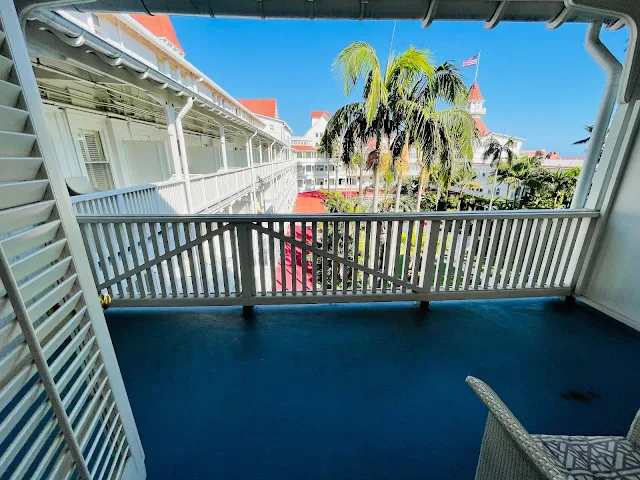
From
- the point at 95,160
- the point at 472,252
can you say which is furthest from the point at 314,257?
the point at 95,160

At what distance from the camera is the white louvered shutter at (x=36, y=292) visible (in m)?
0.65

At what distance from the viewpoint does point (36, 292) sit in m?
0.75

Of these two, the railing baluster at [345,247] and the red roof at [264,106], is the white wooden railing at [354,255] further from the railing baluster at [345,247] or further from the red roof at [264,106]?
the red roof at [264,106]

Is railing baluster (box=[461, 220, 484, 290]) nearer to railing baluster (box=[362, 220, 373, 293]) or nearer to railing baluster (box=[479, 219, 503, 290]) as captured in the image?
railing baluster (box=[479, 219, 503, 290])

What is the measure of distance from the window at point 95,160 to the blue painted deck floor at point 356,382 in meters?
4.22

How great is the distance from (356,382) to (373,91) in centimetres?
700

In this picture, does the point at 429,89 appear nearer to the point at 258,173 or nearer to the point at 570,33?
the point at 570,33

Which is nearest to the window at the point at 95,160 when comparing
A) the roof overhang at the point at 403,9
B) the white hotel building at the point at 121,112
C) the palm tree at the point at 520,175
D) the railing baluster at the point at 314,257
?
the white hotel building at the point at 121,112

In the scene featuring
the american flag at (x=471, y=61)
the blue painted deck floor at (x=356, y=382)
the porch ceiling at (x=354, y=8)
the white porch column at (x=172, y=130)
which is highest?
the american flag at (x=471, y=61)

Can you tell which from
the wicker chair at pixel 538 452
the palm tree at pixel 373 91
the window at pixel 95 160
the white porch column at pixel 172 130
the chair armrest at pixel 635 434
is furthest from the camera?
the palm tree at pixel 373 91

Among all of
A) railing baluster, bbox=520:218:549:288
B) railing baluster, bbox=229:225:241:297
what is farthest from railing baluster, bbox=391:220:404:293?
railing baluster, bbox=229:225:241:297

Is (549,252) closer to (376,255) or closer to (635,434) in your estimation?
(376,255)

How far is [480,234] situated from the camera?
252 centimetres

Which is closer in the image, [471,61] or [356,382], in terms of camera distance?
[356,382]
